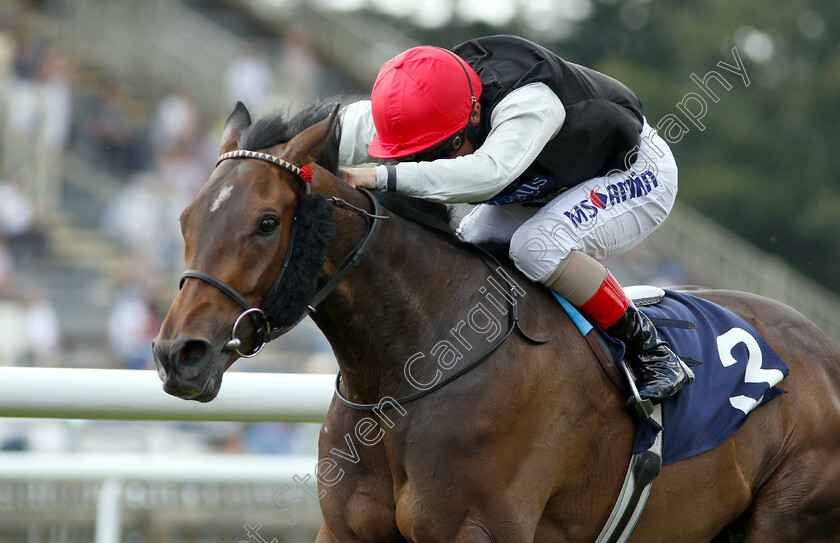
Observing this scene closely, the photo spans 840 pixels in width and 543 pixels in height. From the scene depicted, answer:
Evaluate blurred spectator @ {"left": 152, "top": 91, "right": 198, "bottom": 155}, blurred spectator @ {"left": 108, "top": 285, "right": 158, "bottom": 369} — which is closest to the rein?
blurred spectator @ {"left": 108, "top": 285, "right": 158, "bottom": 369}

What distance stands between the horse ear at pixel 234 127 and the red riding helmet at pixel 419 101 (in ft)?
1.25

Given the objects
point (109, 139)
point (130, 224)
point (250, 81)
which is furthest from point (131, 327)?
point (250, 81)

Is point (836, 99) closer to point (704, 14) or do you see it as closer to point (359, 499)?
point (704, 14)

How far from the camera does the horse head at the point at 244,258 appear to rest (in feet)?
8.79

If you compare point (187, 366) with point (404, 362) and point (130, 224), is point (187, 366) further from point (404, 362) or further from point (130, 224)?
point (130, 224)

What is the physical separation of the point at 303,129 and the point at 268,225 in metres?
0.43

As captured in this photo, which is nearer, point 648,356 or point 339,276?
point 339,276

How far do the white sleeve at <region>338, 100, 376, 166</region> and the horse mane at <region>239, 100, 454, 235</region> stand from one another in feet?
1.08

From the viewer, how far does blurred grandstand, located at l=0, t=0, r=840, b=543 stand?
22.3ft

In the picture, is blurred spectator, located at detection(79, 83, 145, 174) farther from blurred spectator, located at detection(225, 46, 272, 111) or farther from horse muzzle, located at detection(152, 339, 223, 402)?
horse muzzle, located at detection(152, 339, 223, 402)

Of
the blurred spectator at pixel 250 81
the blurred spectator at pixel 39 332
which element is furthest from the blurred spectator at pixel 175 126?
the blurred spectator at pixel 39 332

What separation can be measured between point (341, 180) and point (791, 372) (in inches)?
72.2

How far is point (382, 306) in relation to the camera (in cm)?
314

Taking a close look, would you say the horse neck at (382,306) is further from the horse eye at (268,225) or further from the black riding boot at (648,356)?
the black riding boot at (648,356)
